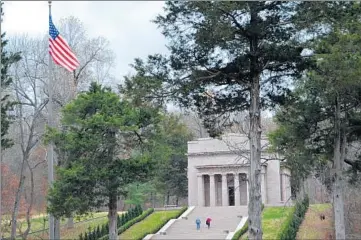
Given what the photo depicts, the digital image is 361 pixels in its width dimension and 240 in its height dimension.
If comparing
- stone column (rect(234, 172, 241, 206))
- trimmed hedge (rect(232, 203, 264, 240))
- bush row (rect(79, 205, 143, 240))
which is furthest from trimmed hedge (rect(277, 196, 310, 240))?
bush row (rect(79, 205, 143, 240))

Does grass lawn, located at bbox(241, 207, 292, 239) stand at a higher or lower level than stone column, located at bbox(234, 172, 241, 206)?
lower

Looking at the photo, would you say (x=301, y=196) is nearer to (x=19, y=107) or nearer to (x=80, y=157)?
(x=80, y=157)

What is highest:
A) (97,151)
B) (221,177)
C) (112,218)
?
(97,151)

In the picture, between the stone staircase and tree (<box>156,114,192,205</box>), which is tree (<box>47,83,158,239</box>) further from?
tree (<box>156,114,192,205</box>)

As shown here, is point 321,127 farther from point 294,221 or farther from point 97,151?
point 294,221

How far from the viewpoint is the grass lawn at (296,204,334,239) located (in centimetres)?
2622

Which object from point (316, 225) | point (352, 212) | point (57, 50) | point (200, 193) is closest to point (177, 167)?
point (200, 193)

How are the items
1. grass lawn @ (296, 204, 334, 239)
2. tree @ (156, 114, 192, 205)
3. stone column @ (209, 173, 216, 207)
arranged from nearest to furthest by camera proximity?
1. grass lawn @ (296, 204, 334, 239)
2. stone column @ (209, 173, 216, 207)
3. tree @ (156, 114, 192, 205)

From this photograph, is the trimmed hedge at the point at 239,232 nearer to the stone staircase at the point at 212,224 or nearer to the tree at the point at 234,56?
the stone staircase at the point at 212,224

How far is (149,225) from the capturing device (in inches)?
1257

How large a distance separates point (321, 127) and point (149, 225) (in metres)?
15.0

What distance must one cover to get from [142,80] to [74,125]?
33.7 feet

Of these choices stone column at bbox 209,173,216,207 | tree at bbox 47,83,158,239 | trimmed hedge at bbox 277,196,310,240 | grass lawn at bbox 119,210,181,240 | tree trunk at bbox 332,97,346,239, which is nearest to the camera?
tree trunk at bbox 332,97,346,239

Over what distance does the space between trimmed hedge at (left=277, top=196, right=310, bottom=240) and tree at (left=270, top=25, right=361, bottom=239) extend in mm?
5598
